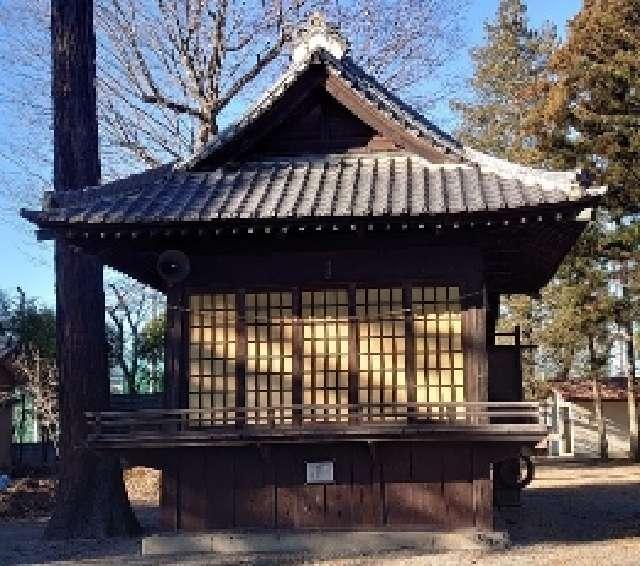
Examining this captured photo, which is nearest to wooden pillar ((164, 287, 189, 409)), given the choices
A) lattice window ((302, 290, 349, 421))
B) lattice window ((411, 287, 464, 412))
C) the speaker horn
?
the speaker horn

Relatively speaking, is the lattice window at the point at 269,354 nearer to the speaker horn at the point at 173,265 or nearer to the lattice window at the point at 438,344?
the speaker horn at the point at 173,265

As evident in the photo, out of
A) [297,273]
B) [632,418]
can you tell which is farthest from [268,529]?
[632,418]

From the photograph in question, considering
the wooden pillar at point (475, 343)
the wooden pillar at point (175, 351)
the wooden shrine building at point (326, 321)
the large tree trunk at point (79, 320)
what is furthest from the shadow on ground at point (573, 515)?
the large tree trunk at point (79, 320)

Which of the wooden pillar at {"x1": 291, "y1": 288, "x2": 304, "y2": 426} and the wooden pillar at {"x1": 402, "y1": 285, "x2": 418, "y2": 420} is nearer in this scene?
the wooden pillar at {"x1": 402, "y1": 285, "x2": 418, "y2": 420}

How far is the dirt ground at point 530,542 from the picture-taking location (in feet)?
40.6

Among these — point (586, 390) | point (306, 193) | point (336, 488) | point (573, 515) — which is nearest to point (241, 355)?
point (336, 488)

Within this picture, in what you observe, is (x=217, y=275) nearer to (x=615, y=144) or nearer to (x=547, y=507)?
(x=547, y=507)

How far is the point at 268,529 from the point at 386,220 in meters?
4.87

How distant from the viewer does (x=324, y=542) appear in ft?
43.7

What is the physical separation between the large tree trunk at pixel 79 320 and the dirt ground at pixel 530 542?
2.67 feet

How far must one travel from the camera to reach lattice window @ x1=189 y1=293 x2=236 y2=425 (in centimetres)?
1388

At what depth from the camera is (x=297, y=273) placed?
14.1m

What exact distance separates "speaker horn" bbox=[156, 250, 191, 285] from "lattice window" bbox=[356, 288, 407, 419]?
2680 mm

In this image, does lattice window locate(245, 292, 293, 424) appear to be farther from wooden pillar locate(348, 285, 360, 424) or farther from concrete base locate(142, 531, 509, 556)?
concrete base locate(142, 531, 509, 556)
